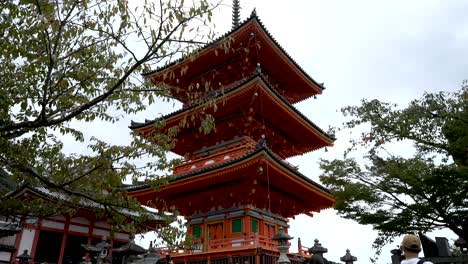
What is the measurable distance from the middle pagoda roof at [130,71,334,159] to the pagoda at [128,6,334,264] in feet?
0.14

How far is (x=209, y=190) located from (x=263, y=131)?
3545 mm

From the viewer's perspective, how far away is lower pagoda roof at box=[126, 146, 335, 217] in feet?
43.2

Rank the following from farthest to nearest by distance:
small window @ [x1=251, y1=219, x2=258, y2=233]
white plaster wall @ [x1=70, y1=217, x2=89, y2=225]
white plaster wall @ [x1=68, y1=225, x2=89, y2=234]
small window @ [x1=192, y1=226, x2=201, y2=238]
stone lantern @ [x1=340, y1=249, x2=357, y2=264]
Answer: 1. white plaster wall @ [x1=70, y1=217, x2=89, y2=225]
2. white plaster wall @ [x1=68, y1=225, x2=89, y2=234]
3. small window @ [x1=192, y1=226, x2=201, y2=238]
4. small window @ [x1=251, y1=219, x2=258, y2=233]
5. stone lantern @ [x1=340, y1=249, x2=357, y2=264]

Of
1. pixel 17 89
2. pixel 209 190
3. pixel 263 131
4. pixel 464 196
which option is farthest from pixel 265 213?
pixel 17 89

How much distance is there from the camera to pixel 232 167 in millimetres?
13211

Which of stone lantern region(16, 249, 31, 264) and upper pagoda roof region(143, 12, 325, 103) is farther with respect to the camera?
upper pagoda roof region(143, 12, 325, 103)

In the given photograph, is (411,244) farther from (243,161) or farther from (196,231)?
(196,231)

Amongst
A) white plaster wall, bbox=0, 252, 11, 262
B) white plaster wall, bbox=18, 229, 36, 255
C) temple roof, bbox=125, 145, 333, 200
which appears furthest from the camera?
white plaster wall, bbox=18, 229, 36, 255

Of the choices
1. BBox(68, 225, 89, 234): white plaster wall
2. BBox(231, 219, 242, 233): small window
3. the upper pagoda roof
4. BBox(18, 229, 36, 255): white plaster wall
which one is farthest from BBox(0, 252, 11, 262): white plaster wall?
BBox(231, 219, 242, 233): small window

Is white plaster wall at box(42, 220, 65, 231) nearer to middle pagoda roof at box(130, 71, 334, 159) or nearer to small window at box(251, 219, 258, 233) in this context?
middle pagoda roof at box(130, 71, 334, 159)

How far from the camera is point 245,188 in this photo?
14.0m

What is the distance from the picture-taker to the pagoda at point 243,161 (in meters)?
13.3

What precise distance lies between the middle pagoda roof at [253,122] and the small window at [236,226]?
12.0 ft

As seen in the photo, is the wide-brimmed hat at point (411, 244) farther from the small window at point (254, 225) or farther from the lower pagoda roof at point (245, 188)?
the small window at point (254, 225)
